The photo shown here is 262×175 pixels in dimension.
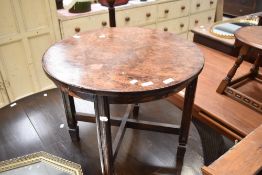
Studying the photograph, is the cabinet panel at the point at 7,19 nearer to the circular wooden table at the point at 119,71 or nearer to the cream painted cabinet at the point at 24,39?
the cream painted cabinet at the point at 24,39

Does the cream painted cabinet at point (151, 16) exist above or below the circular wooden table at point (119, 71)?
below

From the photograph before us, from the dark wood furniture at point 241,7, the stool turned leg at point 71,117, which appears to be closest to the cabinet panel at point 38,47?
the stool turned leg at point 71,117

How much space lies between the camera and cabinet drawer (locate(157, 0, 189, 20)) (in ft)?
9.80

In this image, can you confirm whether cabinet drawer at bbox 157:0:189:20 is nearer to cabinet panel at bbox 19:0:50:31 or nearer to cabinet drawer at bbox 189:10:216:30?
cabinet drawer at bbox 189:10:216:30

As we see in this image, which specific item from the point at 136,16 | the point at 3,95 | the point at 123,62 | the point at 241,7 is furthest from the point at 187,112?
the point at 241,7

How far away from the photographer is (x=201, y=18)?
3514mm

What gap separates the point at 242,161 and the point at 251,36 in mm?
1043

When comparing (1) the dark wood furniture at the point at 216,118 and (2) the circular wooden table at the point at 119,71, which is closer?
(2) the circular wooden table at the point at 119,71

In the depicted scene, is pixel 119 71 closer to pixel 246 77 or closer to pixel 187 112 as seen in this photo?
pixel 187 112

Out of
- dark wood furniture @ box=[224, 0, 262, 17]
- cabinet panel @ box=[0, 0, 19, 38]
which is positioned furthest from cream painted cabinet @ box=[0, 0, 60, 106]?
dark wood furniture @ box=[224, 0, 262, 17]

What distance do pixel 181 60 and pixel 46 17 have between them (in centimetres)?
149

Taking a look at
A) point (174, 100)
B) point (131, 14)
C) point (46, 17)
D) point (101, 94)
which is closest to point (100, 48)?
point (101, 94)

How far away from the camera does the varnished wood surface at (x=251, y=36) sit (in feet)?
4.84

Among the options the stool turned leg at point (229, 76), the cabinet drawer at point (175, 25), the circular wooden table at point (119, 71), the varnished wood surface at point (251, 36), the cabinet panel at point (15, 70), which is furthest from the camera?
the cabinet drawer at point (175, 25)
